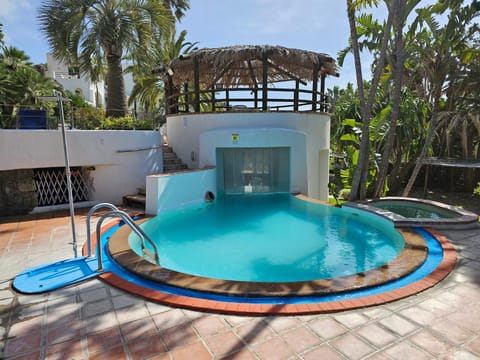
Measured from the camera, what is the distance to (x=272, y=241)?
318 inches

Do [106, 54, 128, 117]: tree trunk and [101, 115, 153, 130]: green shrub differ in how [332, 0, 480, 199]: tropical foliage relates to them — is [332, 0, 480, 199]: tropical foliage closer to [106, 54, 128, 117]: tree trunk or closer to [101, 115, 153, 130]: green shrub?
[101, 115, 153, 130]: green shrub

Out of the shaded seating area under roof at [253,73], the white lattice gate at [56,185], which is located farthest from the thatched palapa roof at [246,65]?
the white lattice gate at [56,185]

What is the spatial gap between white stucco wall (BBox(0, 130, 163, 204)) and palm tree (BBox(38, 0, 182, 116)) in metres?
3.92

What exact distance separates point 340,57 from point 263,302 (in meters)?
13.6

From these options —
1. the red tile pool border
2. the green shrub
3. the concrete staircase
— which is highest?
the green shrub

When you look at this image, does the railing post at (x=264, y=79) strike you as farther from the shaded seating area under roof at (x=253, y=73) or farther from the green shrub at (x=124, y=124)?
the green shrub at (x=124, y=124)

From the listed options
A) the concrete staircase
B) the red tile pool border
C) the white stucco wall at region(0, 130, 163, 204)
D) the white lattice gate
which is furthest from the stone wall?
the red tile pool border

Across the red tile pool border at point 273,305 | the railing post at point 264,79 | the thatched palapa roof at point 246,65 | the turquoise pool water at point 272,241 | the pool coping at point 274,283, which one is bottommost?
the turquoise pool water at point 272,241

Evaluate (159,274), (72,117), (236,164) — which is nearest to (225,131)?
(236,164)

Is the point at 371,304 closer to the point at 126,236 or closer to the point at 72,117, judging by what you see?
the point at 126,236

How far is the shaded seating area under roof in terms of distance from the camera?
12469 mm

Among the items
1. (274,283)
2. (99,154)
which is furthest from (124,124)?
(274,283)

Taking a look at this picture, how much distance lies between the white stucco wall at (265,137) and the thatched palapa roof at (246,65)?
6.25 feet

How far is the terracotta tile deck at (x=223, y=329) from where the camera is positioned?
135 inches
